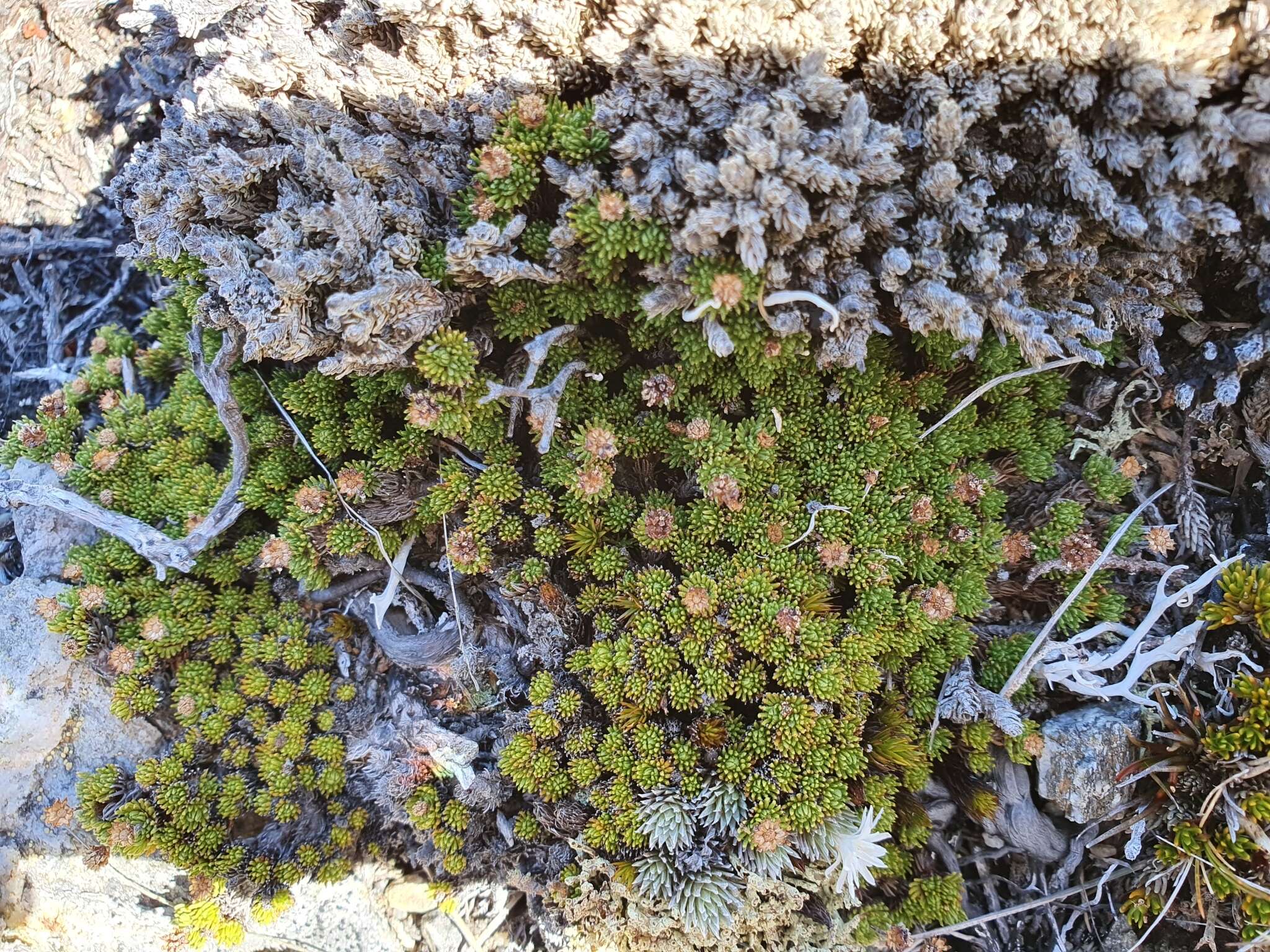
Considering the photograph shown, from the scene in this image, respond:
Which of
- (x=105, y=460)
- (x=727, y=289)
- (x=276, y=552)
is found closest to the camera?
(x=727, y=289)

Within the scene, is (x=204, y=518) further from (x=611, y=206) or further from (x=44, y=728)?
(x=611, y=206)

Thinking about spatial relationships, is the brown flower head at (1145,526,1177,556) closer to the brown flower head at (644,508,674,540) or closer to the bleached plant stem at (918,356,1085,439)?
the bleached plant stem at (918,356,1085,439)

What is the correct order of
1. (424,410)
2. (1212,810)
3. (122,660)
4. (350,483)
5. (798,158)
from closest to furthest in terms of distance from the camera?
1. (798,158)
2. (1212,810)
3. (424,410)
4. (350,483)
5. (122,660)

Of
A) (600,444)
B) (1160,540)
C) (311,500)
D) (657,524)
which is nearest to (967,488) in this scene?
(1160,540)

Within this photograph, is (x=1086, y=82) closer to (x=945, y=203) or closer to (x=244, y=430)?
(x=945, y=203)

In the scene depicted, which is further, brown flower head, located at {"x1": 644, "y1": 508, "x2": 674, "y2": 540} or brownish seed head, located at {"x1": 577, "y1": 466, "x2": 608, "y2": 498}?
brown flower head, located at {"x1": 644, "y1": 508, "x2": 674, "y2": 540}

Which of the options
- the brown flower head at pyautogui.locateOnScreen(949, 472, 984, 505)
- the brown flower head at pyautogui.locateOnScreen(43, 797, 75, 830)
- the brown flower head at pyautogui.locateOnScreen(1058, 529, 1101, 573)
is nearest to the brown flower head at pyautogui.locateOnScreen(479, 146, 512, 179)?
the brown flower head at pyautogui.locateOnScreen(949, 472, 984, 505)

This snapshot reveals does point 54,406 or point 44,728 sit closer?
point 44,728
